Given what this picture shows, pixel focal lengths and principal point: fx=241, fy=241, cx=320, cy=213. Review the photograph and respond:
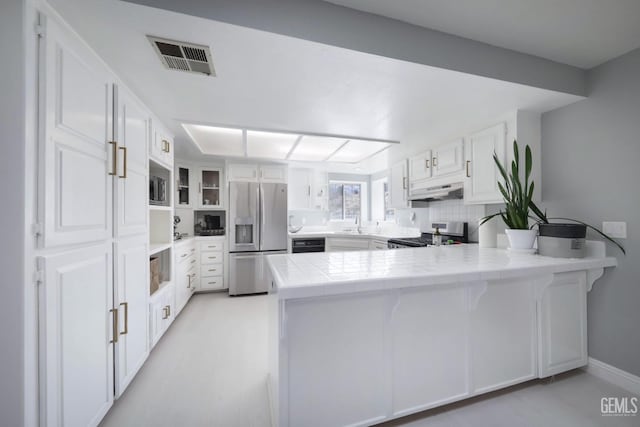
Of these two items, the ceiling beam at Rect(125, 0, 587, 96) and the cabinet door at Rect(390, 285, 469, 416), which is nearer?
the ceiling beam at Rect(125, 0, 587, 96)

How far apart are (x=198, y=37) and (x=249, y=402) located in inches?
85.7

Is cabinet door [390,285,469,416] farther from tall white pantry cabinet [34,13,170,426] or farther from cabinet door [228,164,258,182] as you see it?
cabinet door [228,164,258,182]

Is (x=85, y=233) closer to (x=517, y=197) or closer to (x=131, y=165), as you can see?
(x=131, y=165)

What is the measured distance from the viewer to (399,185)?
3.60 metres

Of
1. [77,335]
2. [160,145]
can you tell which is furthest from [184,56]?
[77,335]

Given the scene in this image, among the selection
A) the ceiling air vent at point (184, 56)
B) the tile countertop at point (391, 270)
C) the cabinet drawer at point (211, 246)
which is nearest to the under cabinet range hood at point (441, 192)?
the tile countertop at point (391, 270)

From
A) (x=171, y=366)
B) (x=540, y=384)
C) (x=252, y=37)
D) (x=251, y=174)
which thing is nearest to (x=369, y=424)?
(x=540, y=384)

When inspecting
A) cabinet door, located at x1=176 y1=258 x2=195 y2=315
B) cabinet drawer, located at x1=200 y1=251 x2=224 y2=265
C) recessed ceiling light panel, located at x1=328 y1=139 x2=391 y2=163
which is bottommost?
cabinet door, located at x1=176 y1=258 x2=195 y2=315

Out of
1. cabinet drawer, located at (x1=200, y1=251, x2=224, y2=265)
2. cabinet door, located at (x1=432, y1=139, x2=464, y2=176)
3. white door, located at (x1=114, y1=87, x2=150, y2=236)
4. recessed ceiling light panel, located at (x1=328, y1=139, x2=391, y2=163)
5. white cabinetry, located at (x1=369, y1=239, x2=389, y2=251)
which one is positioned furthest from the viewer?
cabinet drawer, located at (x1=200, y1=251, x2=224, y2=265)

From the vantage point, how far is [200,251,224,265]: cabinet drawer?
386cm

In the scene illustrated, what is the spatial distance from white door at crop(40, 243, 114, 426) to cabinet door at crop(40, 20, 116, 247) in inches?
5.3

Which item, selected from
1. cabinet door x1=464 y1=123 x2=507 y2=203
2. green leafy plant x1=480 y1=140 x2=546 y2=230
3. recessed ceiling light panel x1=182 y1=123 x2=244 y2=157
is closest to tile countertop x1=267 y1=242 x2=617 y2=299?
green leafy plant x1=480 y1=140 x2=546 y2=230

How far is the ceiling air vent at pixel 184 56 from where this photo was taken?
1281mm

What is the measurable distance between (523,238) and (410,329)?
135 centimetres
